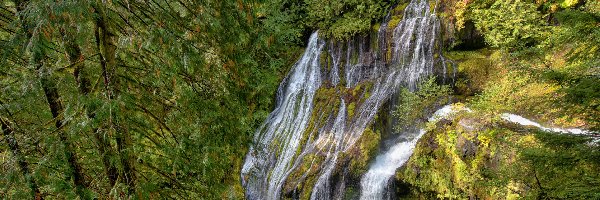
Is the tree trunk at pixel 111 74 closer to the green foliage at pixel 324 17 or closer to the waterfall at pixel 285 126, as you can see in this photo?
the waterfall at pixel 285 126

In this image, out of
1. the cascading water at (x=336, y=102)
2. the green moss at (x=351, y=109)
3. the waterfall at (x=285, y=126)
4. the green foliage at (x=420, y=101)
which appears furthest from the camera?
the green moss at (x=351, y=109)

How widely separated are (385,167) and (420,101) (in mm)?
2251

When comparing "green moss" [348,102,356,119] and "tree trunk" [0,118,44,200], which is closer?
"tree trunk" [0,118,44,200]

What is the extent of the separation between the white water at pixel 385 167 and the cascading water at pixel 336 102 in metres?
0.73

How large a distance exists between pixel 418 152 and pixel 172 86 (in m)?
6.93

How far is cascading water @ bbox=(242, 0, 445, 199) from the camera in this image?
987cm

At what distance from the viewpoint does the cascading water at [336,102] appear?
32.4 ft

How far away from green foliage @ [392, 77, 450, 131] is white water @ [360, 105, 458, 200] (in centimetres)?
31

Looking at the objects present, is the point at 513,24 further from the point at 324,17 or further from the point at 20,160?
the point at 20,160

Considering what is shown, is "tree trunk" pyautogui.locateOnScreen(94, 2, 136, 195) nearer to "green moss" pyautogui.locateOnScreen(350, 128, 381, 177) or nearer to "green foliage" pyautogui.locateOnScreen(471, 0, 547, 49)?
"green moss" pyautogui.locateOnScreen(350, 128, 381, 177)

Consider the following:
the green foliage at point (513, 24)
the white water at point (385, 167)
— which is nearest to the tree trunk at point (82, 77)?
the white water at point (385, 167)

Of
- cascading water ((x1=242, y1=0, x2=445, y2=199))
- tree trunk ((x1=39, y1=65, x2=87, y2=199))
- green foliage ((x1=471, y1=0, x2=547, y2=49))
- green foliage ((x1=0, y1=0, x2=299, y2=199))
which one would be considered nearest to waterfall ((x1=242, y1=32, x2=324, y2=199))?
cascading water ((x1=242, y1=0, x2=445, y2=199))

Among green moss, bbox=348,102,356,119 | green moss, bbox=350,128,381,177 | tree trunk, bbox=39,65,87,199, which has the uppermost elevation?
tree trunk, bbox=39,65,87,199

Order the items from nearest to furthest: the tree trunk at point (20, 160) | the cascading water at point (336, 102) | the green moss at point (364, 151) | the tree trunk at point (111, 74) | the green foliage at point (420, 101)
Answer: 1. the tree trunk at point (20, 160)
2. the tree trunk at point (111, 74)
3. the green moss at point (364, 151)
4. the green foliage at point (420, 101)
5. the cascading water at point (336, 102)
